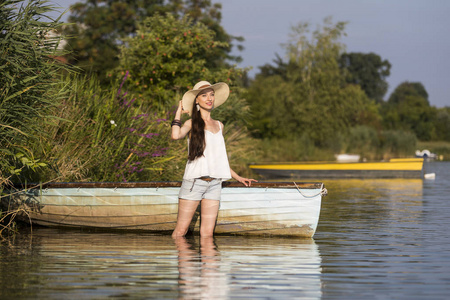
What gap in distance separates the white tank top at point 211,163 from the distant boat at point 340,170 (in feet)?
69.0

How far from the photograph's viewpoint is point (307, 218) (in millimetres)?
10359

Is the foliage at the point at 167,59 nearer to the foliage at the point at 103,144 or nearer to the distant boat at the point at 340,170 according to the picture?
the distant boat at the point at 340,170

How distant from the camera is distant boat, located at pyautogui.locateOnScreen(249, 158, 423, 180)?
30.6 metres

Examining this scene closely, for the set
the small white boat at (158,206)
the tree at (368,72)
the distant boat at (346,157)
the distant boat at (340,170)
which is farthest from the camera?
the tree at (368,72)

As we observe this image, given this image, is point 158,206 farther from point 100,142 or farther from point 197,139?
point 100,142

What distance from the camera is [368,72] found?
107000mm

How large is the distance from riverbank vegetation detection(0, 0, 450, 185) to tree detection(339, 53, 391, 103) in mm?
38233

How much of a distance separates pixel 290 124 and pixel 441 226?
31.6 meters

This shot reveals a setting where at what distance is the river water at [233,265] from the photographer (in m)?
6.34

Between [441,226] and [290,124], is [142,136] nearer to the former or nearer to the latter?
[441,226]

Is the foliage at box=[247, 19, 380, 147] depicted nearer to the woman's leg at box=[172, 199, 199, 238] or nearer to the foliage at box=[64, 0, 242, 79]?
the foliage at box=[64, 0, 242, 79]

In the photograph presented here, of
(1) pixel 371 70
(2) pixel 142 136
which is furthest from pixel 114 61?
(1) pixel 371 70

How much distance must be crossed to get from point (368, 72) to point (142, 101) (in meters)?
94.2

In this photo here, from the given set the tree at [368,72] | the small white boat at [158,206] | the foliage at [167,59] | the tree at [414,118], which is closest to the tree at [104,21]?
the foliage at [167,59]
